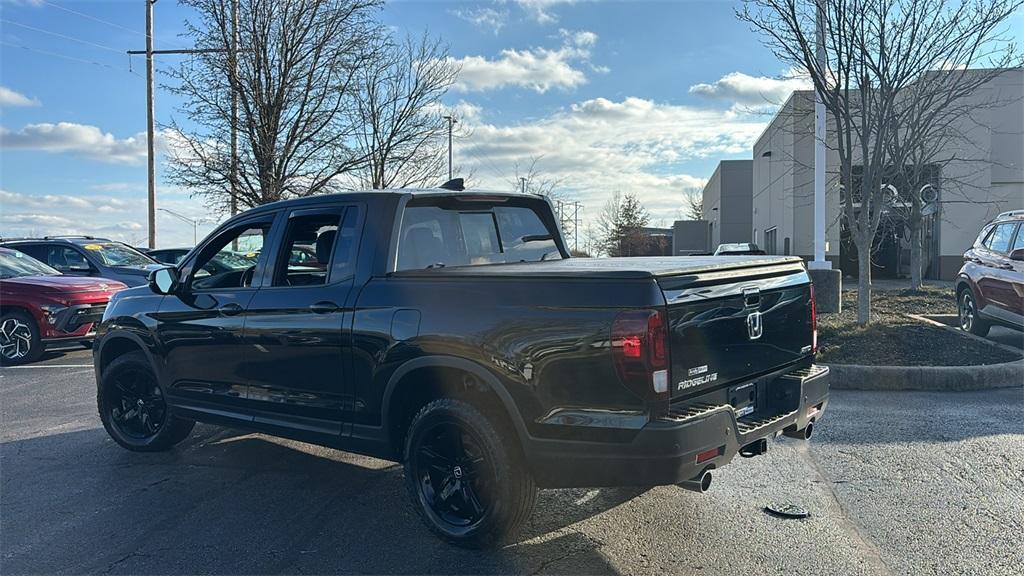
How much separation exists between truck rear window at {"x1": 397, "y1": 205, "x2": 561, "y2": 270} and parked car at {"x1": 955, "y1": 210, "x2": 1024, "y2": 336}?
22.8ft

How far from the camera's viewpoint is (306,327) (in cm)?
432

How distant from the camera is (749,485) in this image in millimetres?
4695

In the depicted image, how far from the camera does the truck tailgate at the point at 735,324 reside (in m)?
3.31

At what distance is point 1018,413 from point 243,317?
6.53 meters

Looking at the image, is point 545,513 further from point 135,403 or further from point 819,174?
point 819,174

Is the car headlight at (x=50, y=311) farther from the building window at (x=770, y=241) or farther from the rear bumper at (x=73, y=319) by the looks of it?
the building window at (x=770, y=241)

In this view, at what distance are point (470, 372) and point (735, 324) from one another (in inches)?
53.4

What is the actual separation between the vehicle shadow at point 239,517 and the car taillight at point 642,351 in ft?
3.44

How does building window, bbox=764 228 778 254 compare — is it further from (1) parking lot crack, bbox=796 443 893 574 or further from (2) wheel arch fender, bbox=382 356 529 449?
(2) wheel arch fender, bbox=382 356 529 449

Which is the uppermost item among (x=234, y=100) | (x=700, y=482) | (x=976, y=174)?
(x=234, y=100)

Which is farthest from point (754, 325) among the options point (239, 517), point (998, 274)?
point (998, 274)

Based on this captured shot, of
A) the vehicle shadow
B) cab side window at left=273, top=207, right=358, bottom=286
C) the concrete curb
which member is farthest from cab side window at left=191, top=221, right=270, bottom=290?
the concrete curb

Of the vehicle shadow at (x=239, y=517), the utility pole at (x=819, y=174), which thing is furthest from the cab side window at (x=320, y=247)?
the utility pole at (x=819, y=174)

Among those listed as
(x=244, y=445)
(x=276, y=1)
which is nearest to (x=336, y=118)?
(x=276, y=1)
